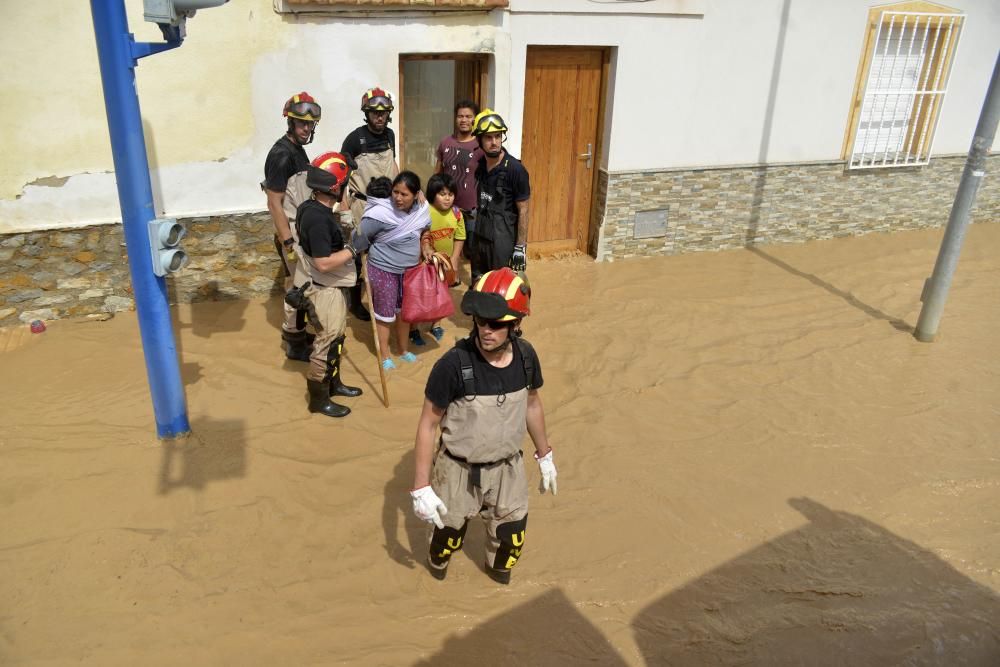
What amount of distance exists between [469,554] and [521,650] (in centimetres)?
77

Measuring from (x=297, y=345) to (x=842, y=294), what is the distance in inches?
240

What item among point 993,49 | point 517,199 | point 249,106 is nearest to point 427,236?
point 517,199

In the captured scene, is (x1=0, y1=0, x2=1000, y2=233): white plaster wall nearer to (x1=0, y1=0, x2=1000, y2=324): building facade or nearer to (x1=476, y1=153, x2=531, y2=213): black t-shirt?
(x1=0, y1=0, x2=1000, y2=324): building facade

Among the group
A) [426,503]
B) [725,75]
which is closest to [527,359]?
[426,503]

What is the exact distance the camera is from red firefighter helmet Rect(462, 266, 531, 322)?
11.2ft

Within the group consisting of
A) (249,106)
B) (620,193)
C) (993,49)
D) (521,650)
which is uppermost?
(993,49)

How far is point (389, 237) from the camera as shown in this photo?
6.16m

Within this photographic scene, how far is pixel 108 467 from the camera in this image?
201 inches

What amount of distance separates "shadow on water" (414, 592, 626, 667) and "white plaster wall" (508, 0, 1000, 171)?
220 inches

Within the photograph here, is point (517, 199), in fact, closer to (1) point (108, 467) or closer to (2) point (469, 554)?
(2) point (469, 554)

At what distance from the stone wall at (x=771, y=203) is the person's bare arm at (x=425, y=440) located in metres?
5.94

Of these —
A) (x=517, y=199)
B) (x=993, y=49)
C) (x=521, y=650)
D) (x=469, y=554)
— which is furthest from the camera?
(x=993, y=49)

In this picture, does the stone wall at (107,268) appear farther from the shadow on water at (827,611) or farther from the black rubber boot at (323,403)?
the shadow on water at (827,611)

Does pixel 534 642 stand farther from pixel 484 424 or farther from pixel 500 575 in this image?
pixel 484 424
